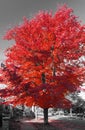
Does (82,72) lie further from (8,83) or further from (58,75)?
(8,83)

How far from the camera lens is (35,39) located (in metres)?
36.2

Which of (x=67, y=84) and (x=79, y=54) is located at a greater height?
(x=79, y=54)

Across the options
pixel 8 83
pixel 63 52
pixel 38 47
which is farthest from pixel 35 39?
→ pixel 8 83

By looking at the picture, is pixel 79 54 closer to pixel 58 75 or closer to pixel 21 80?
pixel 58 75

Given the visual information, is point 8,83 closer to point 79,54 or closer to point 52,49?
point 52,49

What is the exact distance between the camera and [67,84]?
36.0m

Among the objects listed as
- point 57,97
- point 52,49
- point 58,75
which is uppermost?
point 52,49

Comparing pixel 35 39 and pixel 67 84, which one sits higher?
pixel 35 39

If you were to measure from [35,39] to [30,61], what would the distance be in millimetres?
2612

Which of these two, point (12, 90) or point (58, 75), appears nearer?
point (12, 90)

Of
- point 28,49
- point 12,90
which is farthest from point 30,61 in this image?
point 12,90

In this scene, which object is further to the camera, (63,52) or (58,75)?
(58,75)

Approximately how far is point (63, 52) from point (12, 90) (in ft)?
22.3

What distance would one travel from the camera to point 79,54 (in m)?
36.2
